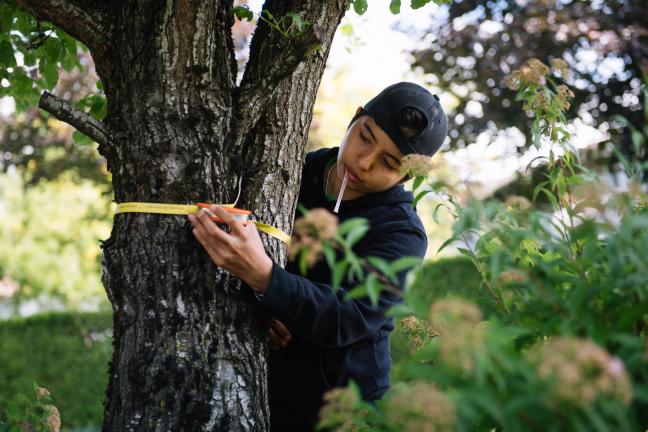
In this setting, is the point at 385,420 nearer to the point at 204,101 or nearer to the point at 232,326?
the point at 232,326

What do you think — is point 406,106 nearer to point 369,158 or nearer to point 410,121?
point 410,121

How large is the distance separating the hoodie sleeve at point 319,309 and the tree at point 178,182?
6.9 inches

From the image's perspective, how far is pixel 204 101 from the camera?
6.89 feet

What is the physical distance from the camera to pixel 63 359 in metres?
7.53

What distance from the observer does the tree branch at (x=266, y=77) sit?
6.67 ft

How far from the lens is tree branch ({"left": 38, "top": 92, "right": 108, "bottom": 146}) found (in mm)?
2127

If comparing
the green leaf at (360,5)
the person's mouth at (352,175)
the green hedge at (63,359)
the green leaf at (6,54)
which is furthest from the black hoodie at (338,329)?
the green hedge at (63,359)

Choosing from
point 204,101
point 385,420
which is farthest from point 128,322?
point 385,420

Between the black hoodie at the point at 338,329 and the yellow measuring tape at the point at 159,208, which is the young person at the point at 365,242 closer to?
the black hoodie at the point at 338,329

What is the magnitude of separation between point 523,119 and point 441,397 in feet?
25.5

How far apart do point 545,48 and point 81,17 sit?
6940mm

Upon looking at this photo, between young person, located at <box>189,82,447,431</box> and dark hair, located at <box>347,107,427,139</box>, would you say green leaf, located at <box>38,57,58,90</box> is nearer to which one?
young person, located at <box>189,82,447,431</box>

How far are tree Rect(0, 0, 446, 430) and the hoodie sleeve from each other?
0.18 meters

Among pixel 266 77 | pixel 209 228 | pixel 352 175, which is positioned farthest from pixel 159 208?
pixel 352 175
